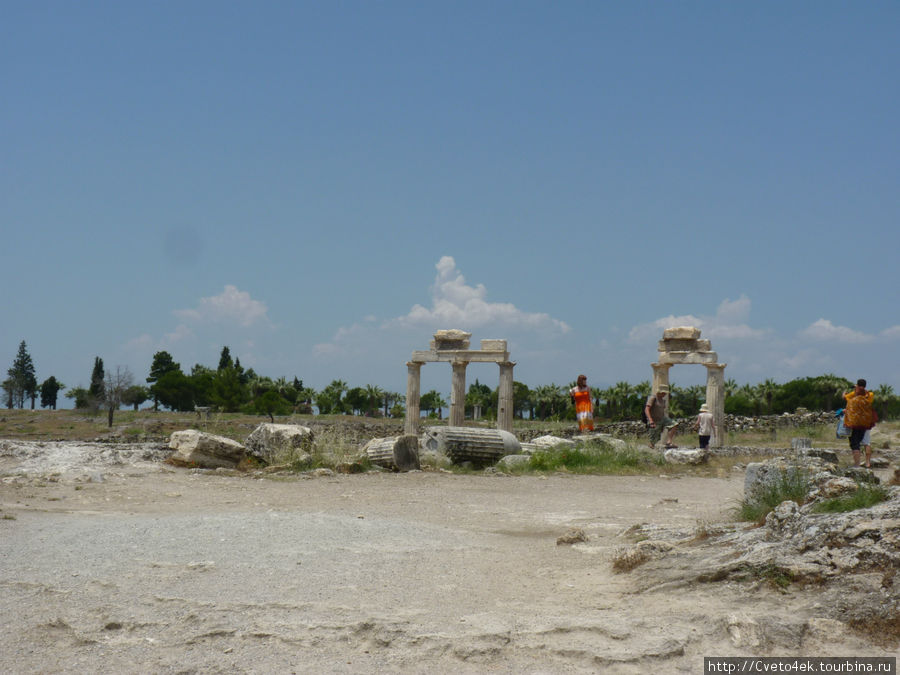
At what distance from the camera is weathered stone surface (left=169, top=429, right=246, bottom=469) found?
1478 cm

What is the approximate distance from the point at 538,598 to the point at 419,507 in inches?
190

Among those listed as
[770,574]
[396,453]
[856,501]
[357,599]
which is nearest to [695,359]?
[396,453]

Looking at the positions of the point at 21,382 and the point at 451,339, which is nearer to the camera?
the point at 451,339

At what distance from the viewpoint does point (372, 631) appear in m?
4.90

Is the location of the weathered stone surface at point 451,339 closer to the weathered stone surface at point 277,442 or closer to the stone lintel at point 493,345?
the stone lintel at point 493,345

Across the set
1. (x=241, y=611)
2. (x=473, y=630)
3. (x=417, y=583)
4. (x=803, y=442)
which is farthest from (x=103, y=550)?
(x=803, y=442)

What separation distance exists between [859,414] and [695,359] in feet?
41.8

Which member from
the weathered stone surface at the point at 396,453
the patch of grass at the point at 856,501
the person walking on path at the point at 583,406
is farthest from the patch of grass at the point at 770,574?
the person walking on path at the point at 583,406

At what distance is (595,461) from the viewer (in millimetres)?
16031

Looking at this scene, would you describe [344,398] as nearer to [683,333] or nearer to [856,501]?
[683,333]

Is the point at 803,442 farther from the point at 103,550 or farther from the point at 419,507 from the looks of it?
the point at 103,550

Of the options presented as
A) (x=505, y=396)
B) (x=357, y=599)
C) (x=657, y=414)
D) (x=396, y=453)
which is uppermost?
(x=505, y=396)

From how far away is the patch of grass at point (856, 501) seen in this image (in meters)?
6.09

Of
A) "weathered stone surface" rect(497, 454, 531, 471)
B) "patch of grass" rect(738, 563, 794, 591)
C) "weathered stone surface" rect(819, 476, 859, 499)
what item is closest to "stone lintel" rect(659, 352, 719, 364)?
"weathered stone surface" rect(497, 454, 531, 471)
